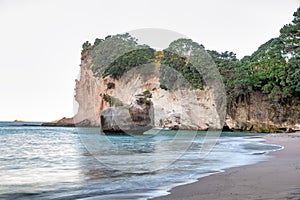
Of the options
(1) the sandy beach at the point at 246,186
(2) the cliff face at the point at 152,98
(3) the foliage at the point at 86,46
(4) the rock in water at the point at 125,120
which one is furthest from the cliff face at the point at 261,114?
(1) the sandy beach at the point at 246,186

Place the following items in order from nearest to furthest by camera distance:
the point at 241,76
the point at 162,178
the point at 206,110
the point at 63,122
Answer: the point at 162,178
the point at 241,76
the point at 206,110
the point at 63,122

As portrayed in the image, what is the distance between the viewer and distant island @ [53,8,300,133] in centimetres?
4394

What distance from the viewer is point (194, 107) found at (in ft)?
165

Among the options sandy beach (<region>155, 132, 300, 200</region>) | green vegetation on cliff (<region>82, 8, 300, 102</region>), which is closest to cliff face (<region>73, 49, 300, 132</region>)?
green vegetation on cliff (<region>82, 8, 300, 102</region>)

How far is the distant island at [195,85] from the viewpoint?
144ft

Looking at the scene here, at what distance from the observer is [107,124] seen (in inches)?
1377

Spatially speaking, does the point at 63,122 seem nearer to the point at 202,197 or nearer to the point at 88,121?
the point at 88,121

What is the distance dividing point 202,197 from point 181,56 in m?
52.3

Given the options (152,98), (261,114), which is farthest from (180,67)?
(261,114)

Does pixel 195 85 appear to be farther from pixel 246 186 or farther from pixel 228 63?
pixel 246 186

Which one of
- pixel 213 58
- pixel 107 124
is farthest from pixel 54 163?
pixel 213 58

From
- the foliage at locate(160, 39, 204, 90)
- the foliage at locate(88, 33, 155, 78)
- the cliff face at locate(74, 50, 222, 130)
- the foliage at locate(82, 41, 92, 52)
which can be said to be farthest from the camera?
the foliage at locate(82, 41, 92, 52)

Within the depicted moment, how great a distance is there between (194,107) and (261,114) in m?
9.34

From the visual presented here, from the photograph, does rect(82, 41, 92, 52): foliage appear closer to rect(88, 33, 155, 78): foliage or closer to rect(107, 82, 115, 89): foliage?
rect(88, 33, 155, 78): foliage
